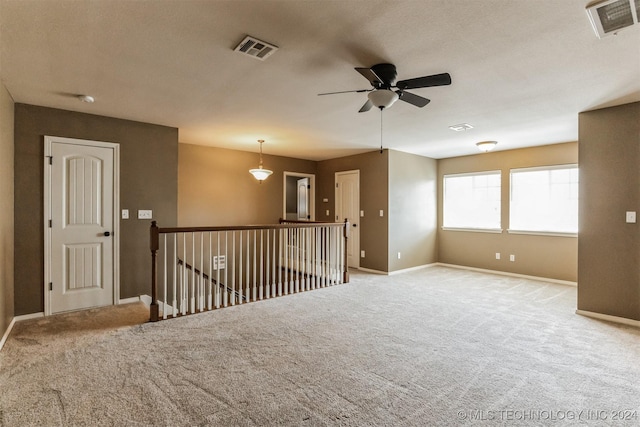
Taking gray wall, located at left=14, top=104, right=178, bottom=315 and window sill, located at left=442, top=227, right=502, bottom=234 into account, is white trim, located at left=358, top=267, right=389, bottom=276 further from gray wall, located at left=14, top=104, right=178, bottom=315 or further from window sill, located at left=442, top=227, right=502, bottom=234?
gray wall, located at left=14, top=104, right=178, bottom=315

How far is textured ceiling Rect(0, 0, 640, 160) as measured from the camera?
1956 millimetres

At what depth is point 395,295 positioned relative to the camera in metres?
4.71

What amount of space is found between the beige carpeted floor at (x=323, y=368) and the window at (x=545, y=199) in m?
2.18

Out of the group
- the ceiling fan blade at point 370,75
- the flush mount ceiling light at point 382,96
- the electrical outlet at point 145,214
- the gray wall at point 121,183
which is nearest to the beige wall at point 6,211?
the gray wall at point 121,183

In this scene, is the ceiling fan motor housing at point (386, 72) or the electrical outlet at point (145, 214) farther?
the electrical outlet at point (145, 214)

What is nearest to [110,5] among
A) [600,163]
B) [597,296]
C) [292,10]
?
[292,10]

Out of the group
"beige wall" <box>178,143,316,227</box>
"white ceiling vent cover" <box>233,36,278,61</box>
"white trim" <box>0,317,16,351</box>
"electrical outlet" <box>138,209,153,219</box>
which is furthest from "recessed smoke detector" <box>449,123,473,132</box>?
"white trim" <box>0,317,16,351</box>

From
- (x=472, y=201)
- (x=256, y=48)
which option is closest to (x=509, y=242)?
(x=472, y=201)

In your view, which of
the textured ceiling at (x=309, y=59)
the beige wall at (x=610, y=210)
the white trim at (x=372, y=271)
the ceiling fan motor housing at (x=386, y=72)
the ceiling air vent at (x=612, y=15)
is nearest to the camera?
the ceiling air vent at (x=612, y=15)

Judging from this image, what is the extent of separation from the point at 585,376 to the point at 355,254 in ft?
15.2

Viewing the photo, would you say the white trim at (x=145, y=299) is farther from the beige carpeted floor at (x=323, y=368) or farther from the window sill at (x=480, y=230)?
the window sill at (x=480, y=230)

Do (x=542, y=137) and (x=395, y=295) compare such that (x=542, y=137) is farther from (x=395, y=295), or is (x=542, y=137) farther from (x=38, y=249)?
(x=38, y=249)

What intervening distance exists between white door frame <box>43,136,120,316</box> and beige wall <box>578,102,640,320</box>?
581 cm

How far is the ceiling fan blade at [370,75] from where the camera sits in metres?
2.44
